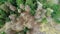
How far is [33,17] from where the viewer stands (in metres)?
2.40

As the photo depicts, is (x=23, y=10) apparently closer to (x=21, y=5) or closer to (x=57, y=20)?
(x=21, y=5)

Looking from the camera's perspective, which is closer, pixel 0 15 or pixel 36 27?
pixel 36 27

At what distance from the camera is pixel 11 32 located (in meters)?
2.36

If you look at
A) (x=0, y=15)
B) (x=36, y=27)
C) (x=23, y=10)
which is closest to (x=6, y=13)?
(x=0, y=15)

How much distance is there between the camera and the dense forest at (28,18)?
7.61 feet

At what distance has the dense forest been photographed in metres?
2.32

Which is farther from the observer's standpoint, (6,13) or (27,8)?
(6,13)

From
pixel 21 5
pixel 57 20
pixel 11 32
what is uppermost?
pixel 21 5

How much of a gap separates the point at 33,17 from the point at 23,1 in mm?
309

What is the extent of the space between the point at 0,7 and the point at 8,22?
11.8 inches

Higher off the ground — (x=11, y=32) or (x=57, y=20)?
(x=57, y=20)

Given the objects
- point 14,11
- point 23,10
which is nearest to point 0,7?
point 14,11

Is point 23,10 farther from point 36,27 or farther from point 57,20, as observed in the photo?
point 57,20

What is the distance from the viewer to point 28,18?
2352 mm
